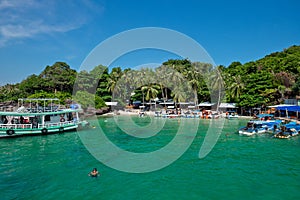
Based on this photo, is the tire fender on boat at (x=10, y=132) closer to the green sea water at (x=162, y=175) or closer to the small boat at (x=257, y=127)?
the green sea water at (x=162, y=175)

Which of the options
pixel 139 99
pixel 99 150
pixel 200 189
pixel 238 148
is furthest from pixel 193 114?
pixel 200 189

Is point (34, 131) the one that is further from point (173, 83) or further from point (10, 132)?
point (173, 83)

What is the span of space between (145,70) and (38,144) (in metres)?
46.1

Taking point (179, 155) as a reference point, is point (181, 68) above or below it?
above

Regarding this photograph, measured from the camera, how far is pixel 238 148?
2125cm

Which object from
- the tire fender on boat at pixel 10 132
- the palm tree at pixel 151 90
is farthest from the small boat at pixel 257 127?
the palm tree at pixel 151 90

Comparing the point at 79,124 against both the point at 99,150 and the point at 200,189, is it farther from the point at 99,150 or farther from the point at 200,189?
the point at 200,189

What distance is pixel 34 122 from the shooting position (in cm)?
2875

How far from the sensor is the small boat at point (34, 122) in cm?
2633

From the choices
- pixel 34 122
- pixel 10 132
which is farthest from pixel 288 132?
pixel 10 132

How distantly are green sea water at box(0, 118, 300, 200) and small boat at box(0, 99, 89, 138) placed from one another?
4.60 meters

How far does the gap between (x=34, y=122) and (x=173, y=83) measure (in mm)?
37986

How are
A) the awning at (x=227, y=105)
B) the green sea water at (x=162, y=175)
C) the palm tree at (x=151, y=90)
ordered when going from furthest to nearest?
the palm tree at (x=151, y=90) → the awning at (x=227, y=105) → the green sea water at (x=162, y=175)

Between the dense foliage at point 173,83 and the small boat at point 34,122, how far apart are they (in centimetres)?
2205
